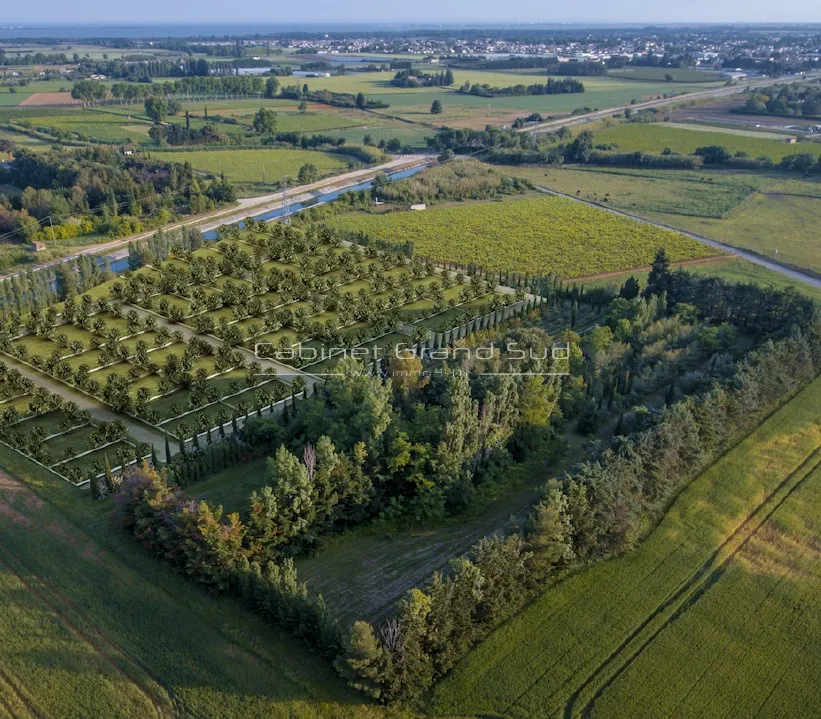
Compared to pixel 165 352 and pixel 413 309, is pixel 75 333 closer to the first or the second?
pixel 165 352

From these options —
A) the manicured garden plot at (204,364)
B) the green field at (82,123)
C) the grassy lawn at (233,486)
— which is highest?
the green field at (82,123)

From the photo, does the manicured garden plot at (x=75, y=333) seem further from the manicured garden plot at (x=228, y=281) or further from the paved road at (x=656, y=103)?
the paved road at (x=656, y=103)

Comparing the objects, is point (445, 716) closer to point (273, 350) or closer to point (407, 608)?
point (407, 608)

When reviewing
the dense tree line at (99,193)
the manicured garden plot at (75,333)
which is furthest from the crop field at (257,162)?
the manicured garden plot at (75,333)

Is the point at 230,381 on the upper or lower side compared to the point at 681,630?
upper

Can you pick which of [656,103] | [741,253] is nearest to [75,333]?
[741,253]

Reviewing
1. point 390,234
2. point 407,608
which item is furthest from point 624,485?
point 390,234
